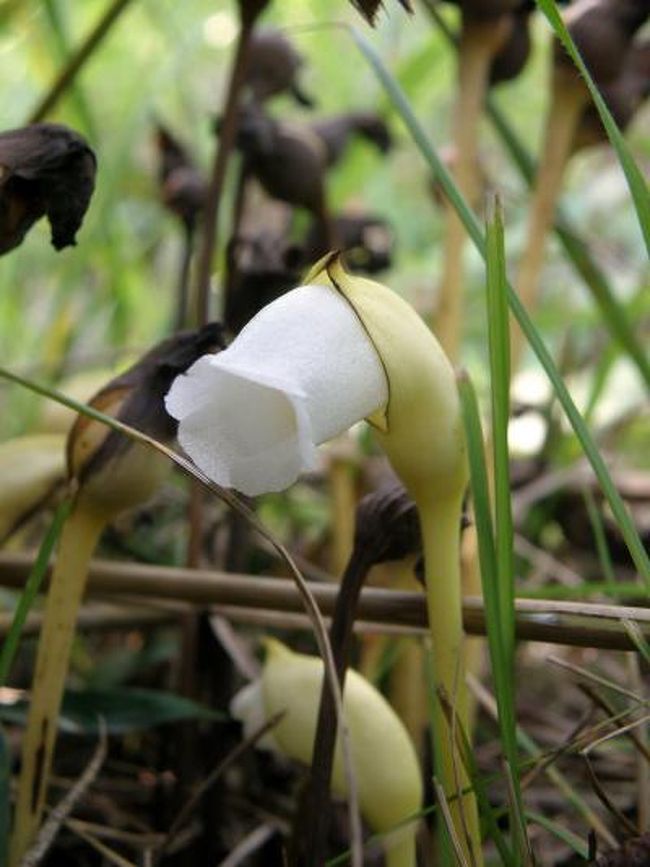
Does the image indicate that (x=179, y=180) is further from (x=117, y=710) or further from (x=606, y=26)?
(x=117, y=710)

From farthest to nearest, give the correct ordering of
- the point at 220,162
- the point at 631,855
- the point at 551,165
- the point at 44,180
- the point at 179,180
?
the point at 179,180 < the point at 551,165 < the point at 220,162 < the point at 44,180 < the point at 631,855

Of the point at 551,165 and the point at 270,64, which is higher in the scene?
the point at 270,64

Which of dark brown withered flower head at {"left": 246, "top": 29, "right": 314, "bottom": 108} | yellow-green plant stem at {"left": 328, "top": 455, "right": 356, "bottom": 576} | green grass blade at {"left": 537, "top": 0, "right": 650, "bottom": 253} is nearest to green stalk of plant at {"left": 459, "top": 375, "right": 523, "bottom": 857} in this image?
green grass blade at {"left": 537, "top": 0, "right": 650, "bottom": 253}

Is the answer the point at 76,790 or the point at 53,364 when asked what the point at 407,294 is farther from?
the point at 76,790

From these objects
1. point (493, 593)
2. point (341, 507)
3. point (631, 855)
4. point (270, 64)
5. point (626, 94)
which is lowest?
point (631, 855)

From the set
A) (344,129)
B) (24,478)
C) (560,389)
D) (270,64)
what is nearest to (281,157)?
(270,64)

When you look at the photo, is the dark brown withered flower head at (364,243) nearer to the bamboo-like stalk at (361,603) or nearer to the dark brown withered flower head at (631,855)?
the bamboo-like stalk at (361,603)

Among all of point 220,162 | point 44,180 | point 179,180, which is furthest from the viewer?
point 179,180

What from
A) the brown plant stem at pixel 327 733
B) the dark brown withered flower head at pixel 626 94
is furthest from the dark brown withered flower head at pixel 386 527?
the dark brown withered flower head at pixel 626 94

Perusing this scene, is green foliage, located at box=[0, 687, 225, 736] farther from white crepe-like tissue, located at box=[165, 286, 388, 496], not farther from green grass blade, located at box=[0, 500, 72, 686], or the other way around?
white crepe-like tissue, located at box=[165, 286, 388, 496]
